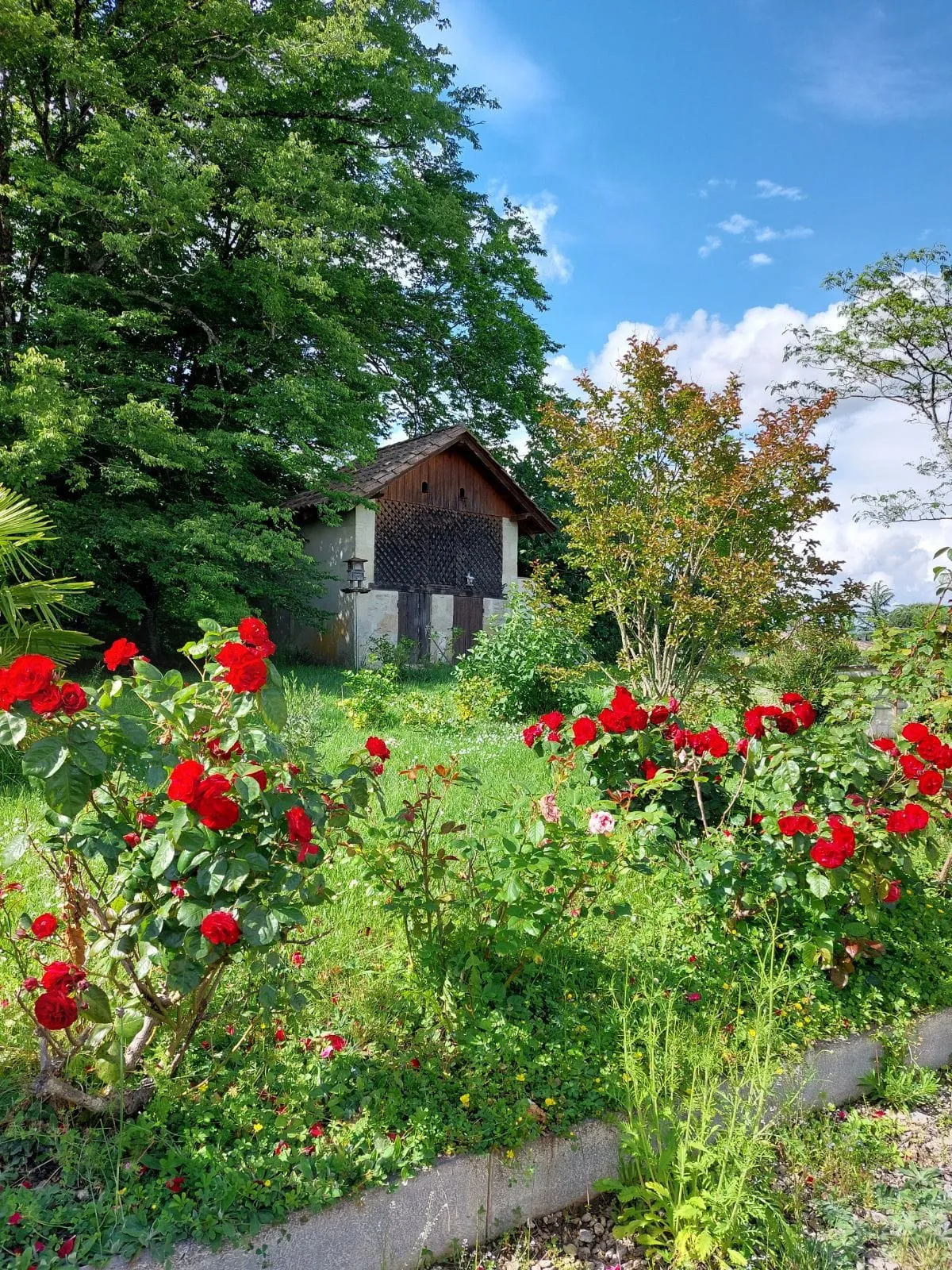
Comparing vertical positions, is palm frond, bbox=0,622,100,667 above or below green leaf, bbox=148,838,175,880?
above

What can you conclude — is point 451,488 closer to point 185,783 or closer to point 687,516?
point 687,516

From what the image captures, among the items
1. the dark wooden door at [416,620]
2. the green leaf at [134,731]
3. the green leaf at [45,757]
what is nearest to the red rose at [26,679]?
the green leaf at [45,757]

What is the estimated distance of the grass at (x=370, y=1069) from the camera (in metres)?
1.93

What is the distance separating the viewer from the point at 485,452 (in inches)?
656

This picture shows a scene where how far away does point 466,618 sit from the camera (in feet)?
56.3

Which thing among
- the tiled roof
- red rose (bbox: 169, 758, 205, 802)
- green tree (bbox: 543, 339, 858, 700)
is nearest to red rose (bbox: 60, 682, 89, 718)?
red rose (bbox: 169, 758, 205, 802)

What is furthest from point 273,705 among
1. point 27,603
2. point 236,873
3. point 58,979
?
point 27,603

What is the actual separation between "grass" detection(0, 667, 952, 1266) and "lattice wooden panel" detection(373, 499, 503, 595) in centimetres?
1271

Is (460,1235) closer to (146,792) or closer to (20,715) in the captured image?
(146,792)

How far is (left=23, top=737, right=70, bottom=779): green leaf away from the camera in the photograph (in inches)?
68.2

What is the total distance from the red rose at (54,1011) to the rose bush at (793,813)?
1.74 meters

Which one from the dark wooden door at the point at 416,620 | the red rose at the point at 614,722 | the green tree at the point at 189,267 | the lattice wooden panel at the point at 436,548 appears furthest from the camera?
the dark wooden door at the point at 416,620

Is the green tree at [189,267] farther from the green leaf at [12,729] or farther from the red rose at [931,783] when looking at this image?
the red rose at [931,783]

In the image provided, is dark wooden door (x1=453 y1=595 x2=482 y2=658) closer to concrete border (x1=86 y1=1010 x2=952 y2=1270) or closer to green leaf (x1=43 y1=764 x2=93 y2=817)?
concrete border (x1=86 y1=1010 x2=952 y2=1270)
